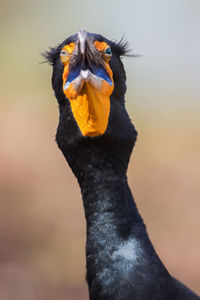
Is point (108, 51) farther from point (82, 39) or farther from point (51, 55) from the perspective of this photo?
point (51, 55)

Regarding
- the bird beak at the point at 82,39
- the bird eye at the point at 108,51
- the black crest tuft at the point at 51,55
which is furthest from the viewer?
the black crest tuft at the point at 51,55

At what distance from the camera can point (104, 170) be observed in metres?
3.80

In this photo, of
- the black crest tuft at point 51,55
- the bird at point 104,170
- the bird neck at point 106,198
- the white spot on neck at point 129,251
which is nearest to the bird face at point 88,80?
the bird at point 104,170

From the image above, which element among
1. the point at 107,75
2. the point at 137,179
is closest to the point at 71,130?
the point at 107,75

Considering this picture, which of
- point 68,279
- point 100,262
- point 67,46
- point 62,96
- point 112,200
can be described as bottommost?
point 68,279

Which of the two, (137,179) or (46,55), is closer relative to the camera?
(46,55)

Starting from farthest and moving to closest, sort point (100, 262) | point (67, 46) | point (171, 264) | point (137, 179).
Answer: point (137, 179) → point (171, 264) → point (67, 46) → point (100, 262)

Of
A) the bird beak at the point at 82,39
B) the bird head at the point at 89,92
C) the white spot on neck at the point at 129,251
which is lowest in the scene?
the white spot on neck at the point at 129,251

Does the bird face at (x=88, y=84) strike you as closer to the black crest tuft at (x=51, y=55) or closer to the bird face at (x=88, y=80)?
the bird face at (x=88, y=80)

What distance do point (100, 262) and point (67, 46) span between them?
1347mm

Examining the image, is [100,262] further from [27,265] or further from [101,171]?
[27,265]

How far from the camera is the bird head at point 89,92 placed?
12.1ft

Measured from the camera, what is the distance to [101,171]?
3807 millimetres

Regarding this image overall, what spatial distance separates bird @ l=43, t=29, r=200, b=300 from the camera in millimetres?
3605
